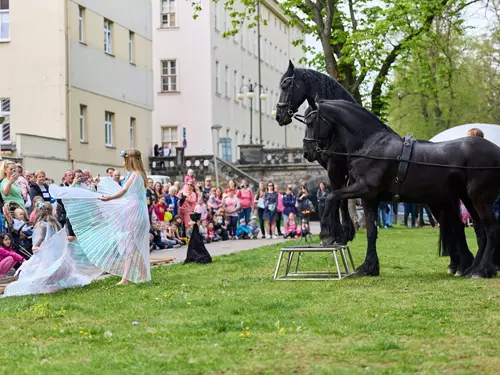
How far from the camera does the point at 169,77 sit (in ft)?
220

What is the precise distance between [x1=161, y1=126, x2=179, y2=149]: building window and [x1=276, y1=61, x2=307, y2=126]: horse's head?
163 ft

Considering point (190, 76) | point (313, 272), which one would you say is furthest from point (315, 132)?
point (190, 76)

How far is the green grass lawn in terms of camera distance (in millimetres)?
7930

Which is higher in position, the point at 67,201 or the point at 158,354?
the point at 67,201

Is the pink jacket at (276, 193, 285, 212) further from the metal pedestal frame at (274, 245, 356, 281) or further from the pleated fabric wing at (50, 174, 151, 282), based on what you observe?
the pleated fabric wing at (50, 174, 151, 282)

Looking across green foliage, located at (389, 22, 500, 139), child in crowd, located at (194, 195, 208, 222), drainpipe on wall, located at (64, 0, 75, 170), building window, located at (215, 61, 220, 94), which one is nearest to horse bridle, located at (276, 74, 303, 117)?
child in crowd, located at (194, 195, 208, 222)

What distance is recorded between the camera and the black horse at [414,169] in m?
14.8

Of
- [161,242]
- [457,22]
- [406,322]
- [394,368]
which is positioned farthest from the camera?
[457,22]

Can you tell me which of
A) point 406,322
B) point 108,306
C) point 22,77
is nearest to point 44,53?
point 22,77

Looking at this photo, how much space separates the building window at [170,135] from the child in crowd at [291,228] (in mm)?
33587

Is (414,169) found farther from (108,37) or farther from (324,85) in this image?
(108,37)

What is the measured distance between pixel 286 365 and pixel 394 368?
83 centimetres

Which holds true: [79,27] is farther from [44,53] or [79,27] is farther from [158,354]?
[158,354]

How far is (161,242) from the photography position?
27016mm
